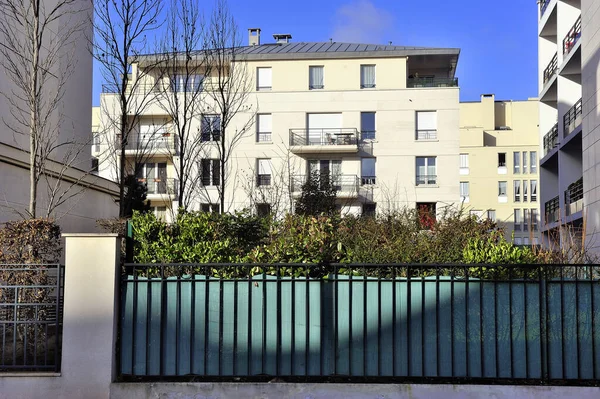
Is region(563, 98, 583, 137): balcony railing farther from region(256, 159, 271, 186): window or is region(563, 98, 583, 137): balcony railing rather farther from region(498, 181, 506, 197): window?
region(498, 181, 506, 197): window

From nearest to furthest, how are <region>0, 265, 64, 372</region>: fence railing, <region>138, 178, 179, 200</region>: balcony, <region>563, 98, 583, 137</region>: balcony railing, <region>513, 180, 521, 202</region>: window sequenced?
<region>0, 265, 64, 372</region>: fence railing
<region>563, 98, 583, 137</region>: balcony railing
<region>138, 178, 179, 200</region>: balcony
<region>513, 180, 521, 202</region>: window

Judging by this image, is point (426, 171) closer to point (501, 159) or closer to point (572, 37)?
point (572, 37)

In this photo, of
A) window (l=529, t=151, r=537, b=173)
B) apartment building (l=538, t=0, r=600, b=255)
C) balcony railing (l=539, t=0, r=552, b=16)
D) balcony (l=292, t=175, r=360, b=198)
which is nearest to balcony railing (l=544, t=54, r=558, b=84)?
apartment building (l=538, t=0, r=600, b=255)

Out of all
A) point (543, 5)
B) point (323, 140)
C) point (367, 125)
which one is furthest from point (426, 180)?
point (543, 5)

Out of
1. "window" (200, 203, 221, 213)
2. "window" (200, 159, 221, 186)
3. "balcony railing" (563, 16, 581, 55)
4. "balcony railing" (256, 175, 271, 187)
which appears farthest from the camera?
"balcony railing" (256, 175, 271, 187)

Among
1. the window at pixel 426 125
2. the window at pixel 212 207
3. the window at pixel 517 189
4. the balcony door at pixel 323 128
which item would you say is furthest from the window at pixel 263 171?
the window at pixel 517 189

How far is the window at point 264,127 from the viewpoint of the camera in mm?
40188

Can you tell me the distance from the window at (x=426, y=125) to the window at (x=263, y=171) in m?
10.3

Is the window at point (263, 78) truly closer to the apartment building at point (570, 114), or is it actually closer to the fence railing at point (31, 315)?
the apartment building at point (570, 114)

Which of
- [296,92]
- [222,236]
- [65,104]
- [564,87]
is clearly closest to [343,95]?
[296,92]

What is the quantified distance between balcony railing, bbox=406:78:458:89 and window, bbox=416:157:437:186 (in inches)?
206

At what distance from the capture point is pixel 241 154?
39.8 meters

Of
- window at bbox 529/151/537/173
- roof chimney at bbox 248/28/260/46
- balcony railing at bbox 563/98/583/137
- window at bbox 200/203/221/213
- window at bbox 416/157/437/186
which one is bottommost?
window at bbox 200/203/221/213

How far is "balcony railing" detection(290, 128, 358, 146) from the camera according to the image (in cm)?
3912
